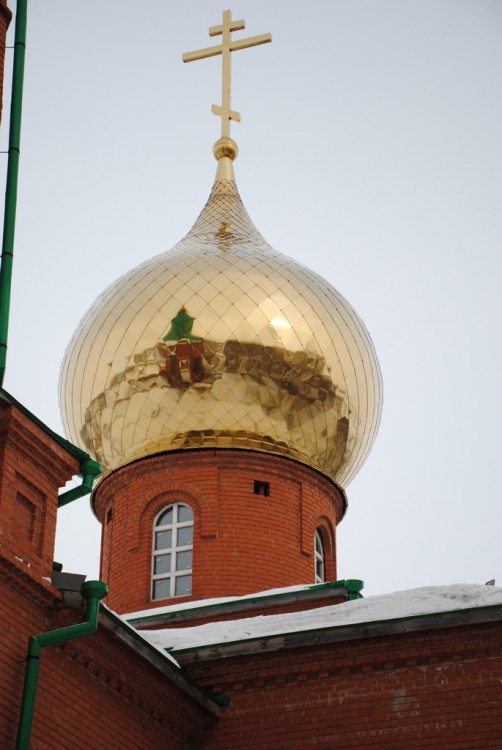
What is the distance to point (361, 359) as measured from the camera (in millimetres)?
16656

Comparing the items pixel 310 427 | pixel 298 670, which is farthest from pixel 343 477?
pixel 298 670

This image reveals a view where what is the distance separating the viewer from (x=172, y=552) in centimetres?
1561

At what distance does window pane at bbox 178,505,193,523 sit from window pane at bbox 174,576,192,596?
78 centimetres

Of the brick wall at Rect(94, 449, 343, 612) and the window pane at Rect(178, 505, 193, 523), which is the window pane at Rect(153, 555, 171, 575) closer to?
the brick wall at Rect(94, 449, 343, 612)

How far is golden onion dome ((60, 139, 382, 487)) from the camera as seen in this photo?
Result: 15.6 m

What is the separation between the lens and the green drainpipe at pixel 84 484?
34.3ft

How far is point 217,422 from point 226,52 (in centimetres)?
723

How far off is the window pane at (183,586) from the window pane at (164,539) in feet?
1.61

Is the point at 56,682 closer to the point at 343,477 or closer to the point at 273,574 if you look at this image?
the point at 273,574

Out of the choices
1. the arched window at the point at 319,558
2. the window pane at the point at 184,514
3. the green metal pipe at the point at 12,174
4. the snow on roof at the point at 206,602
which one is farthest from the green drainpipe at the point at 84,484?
the arched window at the point at 319,558

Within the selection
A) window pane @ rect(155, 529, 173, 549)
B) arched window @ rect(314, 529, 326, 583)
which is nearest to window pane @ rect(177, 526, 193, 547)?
window pane @ rect(155, 529, 173, 549)

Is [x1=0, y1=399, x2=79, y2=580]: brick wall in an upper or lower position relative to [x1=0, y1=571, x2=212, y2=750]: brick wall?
upper

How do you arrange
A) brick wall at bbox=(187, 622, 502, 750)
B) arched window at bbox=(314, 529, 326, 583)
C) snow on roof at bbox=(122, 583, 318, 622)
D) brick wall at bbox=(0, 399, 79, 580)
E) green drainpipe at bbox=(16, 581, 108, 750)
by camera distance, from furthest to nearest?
arched window at bbox=(314, 529, 326, 583) < snow on roof at bbox=(122, 583, 318, 622) < brick wall at bbox=(187, 622, 502, 750) < brick wall at bbox=(0, 399, 79, 580) < green drainpipe at bbox=(16, 581, 108, 750)

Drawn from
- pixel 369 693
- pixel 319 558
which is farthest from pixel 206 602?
pixel 369 693
